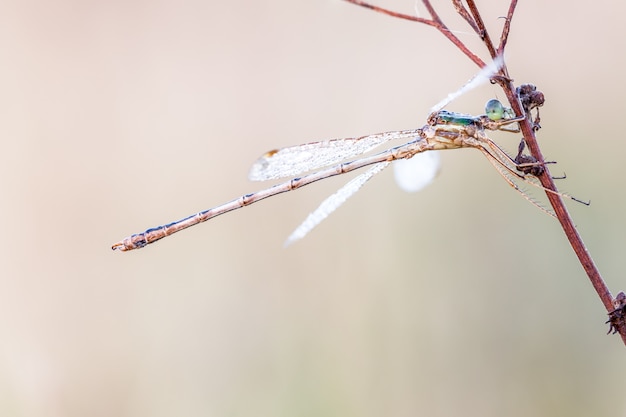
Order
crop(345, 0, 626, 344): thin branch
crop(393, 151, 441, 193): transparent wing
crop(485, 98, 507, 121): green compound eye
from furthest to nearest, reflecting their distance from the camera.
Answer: crop(393, 151, 441, 193): transparent wing
crop(485, 98, 507, 121): green compound eye
crop(345, 0, 626, 344): thin branch

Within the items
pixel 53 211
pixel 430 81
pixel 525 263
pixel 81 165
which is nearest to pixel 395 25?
pixel 430 81

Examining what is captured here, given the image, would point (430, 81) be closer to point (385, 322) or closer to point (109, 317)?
point (385, 322)

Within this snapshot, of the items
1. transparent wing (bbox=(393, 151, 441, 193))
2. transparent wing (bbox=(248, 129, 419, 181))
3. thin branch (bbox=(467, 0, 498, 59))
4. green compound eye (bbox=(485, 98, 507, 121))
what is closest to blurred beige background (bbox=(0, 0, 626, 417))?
transparent wing (bbox=(248, 129, 419, 181))

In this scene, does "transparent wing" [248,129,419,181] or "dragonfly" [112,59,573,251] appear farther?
"transparent wing" [248,129,419,181]

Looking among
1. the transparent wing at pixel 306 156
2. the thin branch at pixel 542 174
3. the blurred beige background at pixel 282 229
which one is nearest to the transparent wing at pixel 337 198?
the transparent wing at pixel 306 156

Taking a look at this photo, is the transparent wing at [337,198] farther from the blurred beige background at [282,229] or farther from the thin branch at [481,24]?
the blurred beige background at [282,229]

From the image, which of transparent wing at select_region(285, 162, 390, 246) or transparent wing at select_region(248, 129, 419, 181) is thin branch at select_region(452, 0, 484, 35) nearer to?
transparent wing at select_region(285, 162, 390, 246)

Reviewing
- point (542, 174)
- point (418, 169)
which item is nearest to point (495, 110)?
point (542, 174)
